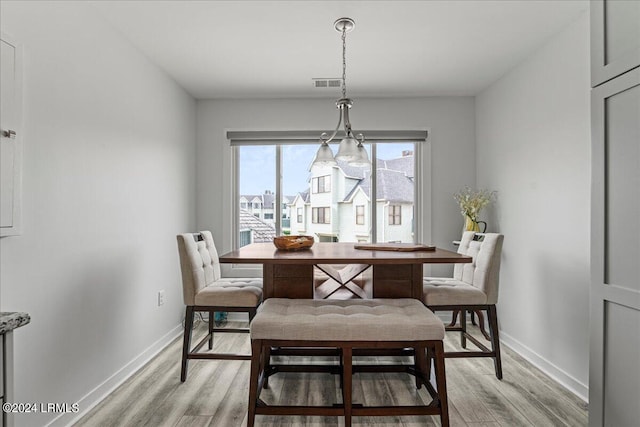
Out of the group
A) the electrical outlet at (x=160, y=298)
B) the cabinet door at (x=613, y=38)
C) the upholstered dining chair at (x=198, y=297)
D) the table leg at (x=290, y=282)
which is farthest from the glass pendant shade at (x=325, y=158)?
the electrical outlet at (x=160, y=298)

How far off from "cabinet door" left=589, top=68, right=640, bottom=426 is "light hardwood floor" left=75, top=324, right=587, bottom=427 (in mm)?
692

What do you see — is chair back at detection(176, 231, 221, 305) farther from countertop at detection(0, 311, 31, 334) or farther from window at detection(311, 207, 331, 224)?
window at detection(311, 207, 331, 224)

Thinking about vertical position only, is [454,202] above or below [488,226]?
above

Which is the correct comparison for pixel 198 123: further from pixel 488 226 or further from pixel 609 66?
pixel 609 66

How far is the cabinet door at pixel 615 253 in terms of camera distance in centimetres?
136

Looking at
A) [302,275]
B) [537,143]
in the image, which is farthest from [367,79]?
[302,275]

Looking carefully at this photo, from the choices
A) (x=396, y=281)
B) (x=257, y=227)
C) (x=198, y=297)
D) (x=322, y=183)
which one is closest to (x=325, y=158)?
(x=396, y=281)

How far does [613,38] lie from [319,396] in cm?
231

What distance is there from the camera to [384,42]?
2781 mm

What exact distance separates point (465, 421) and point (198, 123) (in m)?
3.63

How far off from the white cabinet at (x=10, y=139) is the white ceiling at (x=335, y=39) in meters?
0.89

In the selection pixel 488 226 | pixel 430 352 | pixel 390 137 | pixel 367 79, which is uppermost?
pixel 367 79

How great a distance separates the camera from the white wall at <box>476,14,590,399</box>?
2.40 metres

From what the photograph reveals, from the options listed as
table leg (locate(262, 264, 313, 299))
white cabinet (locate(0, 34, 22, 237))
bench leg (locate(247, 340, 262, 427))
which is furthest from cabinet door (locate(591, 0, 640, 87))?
white cabinet (locate(0, 34, 22, 237))
